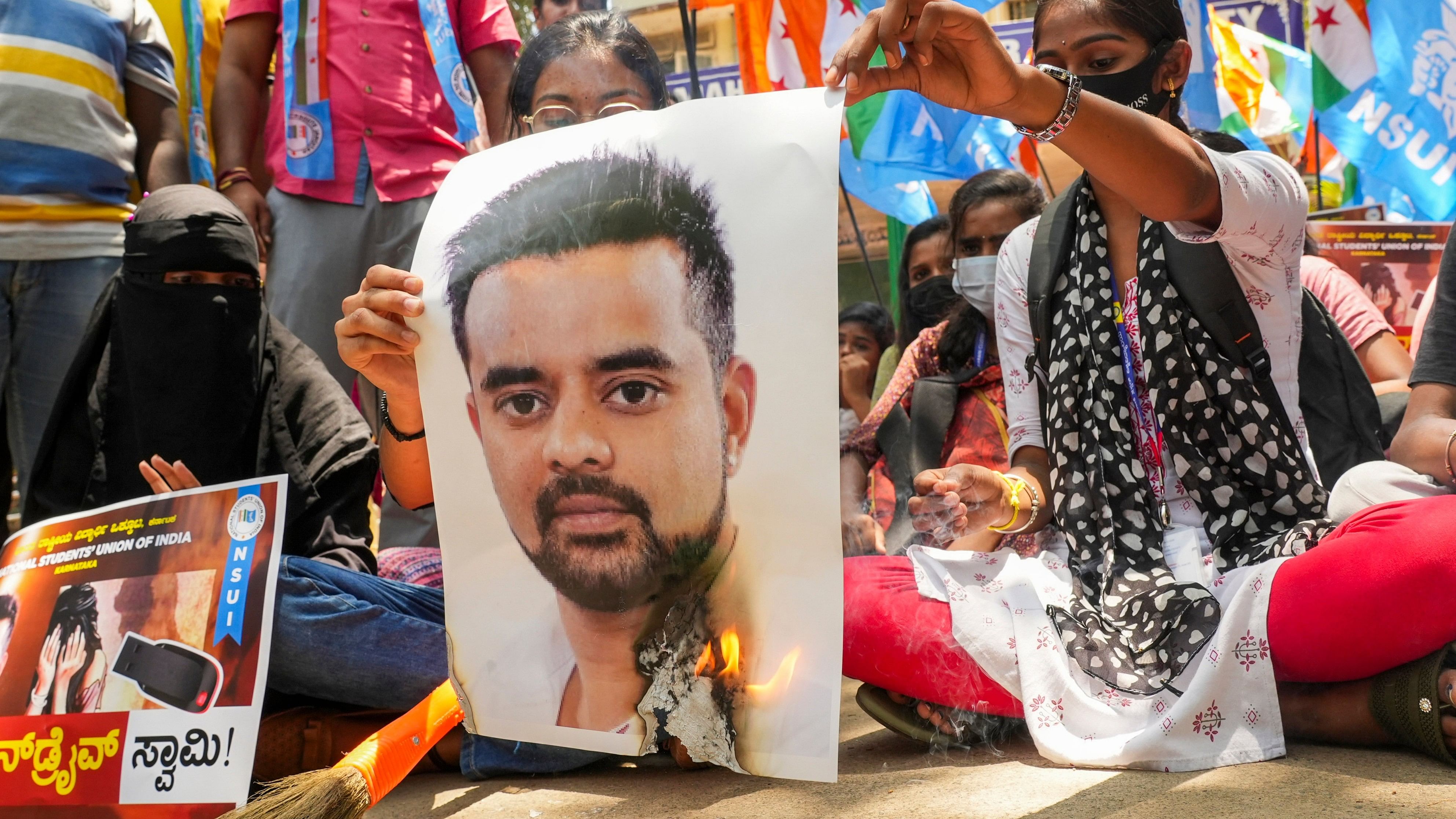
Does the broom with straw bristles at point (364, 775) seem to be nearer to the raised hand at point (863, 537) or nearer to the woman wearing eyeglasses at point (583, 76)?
the woman wearing eyeglasses at point (583, 76)

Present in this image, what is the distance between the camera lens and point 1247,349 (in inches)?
70.7

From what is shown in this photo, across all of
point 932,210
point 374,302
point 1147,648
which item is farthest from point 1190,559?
point 932,210

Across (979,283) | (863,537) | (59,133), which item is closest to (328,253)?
(59,133)

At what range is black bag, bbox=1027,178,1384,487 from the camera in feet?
5.90

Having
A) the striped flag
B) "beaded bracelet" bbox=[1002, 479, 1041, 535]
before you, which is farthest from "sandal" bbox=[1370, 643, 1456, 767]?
the striped flag

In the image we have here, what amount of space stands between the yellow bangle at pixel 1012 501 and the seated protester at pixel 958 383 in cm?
74

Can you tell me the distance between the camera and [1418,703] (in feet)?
5.08

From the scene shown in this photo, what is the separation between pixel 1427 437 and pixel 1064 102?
2.88ft

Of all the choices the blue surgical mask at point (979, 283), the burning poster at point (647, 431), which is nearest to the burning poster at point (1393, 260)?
the blue surgical mask at point (979, 283)

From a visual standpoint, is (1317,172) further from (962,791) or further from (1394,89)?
(962,791)

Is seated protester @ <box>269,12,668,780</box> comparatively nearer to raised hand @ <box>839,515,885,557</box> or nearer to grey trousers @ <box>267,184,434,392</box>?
grey trousers @ <box>267,184,434,392</box>

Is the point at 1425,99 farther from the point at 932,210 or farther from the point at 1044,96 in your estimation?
the point at 1044,96

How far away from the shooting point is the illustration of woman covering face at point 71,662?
1.78 m

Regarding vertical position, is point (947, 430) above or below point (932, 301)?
below
